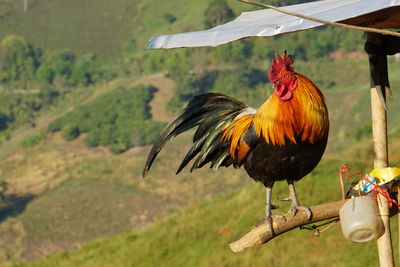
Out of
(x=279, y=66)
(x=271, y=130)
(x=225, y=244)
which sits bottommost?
(x=225, y=244)

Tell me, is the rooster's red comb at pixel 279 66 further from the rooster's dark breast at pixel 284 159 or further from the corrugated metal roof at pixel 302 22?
the rooster's dark breast at pixel 284 159


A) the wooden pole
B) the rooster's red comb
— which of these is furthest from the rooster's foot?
the rooster's red comb

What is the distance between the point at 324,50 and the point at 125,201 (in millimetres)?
28304

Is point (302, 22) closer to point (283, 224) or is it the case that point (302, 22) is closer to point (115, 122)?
point (283, 224)

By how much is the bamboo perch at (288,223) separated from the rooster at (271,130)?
56mm

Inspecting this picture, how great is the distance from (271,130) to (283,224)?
619mm

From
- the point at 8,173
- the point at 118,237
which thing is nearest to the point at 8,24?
the point at 8,173

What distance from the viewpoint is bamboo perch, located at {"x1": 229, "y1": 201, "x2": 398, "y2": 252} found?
4.09m

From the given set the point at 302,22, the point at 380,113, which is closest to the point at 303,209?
the point at 380,113

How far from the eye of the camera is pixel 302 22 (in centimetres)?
335

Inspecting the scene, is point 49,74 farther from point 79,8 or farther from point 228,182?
point 228,182

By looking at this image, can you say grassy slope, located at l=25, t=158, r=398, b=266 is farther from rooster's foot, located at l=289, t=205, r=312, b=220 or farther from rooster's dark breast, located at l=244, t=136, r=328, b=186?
rooster's dark breast, located at l=244, t=136, r=328, b=186

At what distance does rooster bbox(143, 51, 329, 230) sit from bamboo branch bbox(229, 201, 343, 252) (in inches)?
2.2

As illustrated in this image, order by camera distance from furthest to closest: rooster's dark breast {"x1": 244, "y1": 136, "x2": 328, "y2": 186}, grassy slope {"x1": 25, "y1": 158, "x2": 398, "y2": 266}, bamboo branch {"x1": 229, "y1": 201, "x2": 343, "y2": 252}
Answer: grassy slope {"x1": 25, "y1": 158, "x2": 398, "y2": 266}, rooster's dark breast {"x1": 244, "y1": 136, "x2": 328, "y2": 186}, bamboo branch {"x1": 229, "y1": 201, "x2": 343, "y2": 252}
